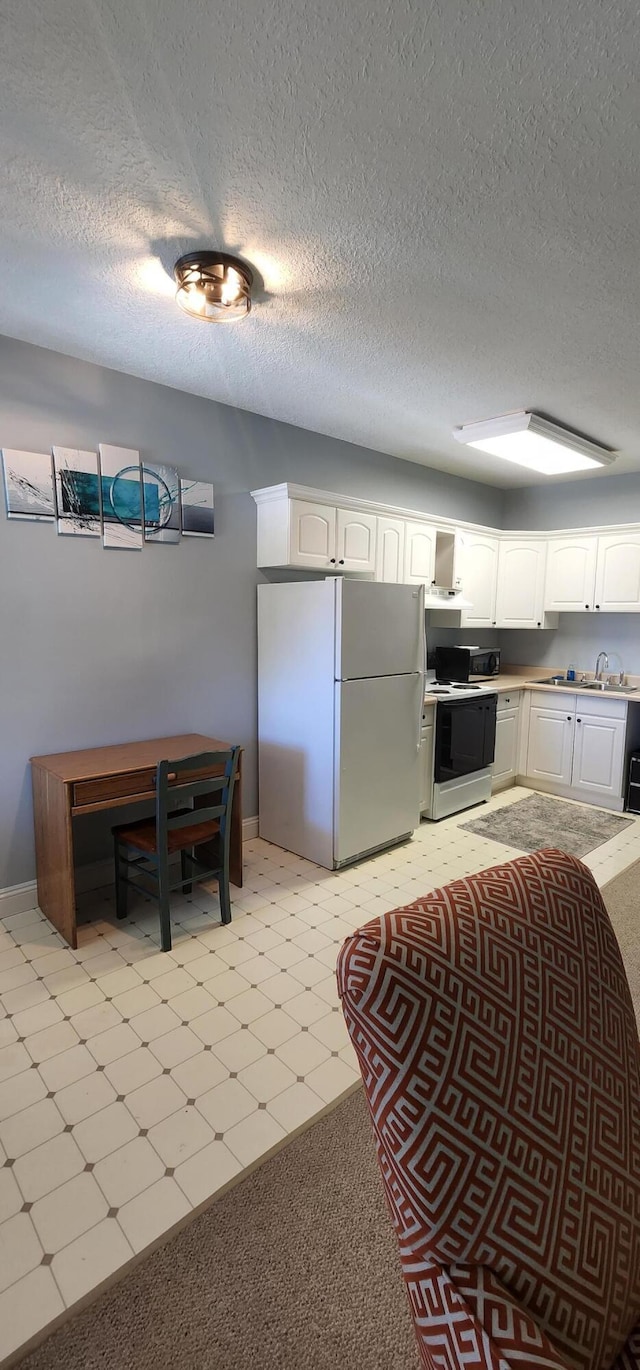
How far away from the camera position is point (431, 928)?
0.90 m

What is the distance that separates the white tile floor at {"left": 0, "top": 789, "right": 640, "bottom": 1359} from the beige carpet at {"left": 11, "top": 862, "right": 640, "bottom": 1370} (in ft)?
0.25

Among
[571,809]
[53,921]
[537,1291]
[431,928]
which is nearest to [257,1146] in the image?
[537,1291]

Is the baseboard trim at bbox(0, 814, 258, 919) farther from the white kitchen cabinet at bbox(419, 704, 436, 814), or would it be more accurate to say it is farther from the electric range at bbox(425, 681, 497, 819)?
the electric range at bbox(425, 681, 497, 819)

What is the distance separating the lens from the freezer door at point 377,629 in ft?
10.2

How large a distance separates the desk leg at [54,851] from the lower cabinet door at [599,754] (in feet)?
12.3

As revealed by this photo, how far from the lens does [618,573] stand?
15.2 feet

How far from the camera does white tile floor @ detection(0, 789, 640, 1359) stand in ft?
4.67

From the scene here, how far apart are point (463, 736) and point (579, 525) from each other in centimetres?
223

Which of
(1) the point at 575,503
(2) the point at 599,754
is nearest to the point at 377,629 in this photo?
(2) the point at 599,754

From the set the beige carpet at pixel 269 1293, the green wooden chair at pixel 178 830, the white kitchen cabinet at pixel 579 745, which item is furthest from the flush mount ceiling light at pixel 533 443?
the beige carpet at pixel 269 1293

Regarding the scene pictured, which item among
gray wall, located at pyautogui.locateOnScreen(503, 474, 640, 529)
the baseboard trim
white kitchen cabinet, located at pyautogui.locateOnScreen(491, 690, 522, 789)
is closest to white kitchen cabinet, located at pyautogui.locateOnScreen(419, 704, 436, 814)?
white kitchen cabinet, located at pyautogui.locateOnScreen(491, 690, 522, 789)

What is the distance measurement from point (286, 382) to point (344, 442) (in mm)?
1087

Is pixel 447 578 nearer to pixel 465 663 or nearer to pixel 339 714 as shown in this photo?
pixel 465 663

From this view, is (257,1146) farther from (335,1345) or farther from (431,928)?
(431,928)
